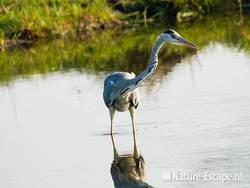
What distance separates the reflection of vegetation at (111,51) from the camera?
1666 cm

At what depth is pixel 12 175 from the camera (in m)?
9.80

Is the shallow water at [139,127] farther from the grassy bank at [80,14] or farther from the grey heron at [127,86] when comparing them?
the grassy bank at [80,14]

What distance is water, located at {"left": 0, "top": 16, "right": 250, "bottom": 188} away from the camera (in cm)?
945

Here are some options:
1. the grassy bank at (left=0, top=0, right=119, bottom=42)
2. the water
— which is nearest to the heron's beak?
the water

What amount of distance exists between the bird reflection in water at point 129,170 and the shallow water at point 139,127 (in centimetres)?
8

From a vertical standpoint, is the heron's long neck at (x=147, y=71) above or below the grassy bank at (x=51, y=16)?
above

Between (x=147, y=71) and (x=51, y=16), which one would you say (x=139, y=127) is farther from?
(x=51, y=16)

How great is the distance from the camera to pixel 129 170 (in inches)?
382

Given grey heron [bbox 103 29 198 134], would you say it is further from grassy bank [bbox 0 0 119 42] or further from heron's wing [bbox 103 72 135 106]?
grassy bank [bbox 0 0 119 42]

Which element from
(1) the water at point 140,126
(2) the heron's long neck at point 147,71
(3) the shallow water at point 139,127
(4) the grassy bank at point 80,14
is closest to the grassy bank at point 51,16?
(4) the grassy bank at point 80,14

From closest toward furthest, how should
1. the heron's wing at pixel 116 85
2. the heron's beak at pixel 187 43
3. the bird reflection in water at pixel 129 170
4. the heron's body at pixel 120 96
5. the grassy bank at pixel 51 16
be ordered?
1. the bird reflection in water at pixel 129 170
2. the heron's beak at pixel 187 43
3. the heron's wing at pixel 116 85
4. the heron's body at pixel 120 96
5. the grassy bank at pixel 51 16

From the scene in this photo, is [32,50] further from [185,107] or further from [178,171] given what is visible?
[178,171]

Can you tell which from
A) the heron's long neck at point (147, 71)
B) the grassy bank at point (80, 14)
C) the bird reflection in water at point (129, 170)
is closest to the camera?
the bird reflection in water at point (129, 170)

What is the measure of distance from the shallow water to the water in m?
0.01
